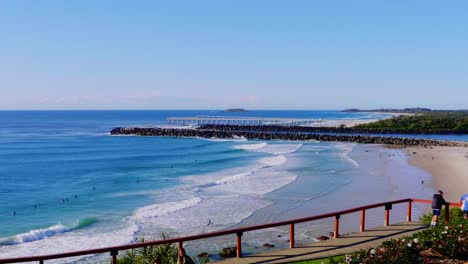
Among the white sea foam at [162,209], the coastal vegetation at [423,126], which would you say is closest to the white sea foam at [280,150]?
the white sea foam at [162,209]

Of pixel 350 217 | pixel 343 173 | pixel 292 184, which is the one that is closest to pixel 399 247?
pixel 350 217

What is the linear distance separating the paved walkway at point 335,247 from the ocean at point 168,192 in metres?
5.31

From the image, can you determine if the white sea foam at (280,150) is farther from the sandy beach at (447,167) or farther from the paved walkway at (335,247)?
the paved walkway at (335,247)

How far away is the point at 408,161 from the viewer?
4516 cm

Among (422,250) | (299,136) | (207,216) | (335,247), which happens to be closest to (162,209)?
(207,216)

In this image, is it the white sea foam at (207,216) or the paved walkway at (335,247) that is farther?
the white sea foam at (207,216)

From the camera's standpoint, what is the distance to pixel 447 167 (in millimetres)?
39000

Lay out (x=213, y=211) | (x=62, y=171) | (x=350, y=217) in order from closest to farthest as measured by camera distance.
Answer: (x=350, y=217), (x=213, y=211), (x=62, y=171)

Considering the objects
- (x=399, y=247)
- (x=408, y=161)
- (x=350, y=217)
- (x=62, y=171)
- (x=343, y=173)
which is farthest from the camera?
(x=408, y=161)

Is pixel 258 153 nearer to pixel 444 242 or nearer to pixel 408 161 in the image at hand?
pixel 408 161

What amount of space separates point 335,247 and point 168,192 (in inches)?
754

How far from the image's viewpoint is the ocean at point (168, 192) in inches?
784

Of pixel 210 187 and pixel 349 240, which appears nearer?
pixel 349 240

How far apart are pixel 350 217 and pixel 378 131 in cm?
7479
